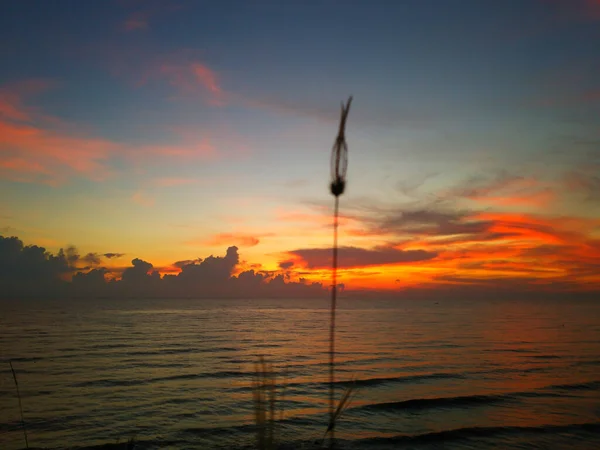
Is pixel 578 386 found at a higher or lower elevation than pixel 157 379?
higher

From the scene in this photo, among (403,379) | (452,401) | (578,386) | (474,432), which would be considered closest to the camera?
(474,432)

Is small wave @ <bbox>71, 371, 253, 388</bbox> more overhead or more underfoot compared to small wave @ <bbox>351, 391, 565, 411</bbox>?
more underfoot

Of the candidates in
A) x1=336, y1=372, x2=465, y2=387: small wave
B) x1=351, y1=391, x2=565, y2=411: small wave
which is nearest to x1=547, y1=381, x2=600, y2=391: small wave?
x1=351, y1=391, x2=565, y2=411: small wave

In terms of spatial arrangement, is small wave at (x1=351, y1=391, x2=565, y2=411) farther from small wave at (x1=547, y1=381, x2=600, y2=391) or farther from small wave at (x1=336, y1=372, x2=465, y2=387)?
small wave at (x1=336, y1=372, x2=465, y2=387)

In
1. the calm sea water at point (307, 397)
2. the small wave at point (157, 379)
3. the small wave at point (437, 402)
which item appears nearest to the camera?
the calm sea water at point (307, 397)

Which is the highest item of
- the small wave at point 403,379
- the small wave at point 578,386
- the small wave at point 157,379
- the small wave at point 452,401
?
the small wave at point 578,386

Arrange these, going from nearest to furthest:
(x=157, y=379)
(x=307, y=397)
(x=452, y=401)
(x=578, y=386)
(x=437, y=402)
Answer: (x=437, y=402) < (x=452, y=401) < (x=307, y=397) < (x=578, y=386) < (x=157, y=379)

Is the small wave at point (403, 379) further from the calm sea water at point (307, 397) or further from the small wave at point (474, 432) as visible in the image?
the small wave at point (474, 432)

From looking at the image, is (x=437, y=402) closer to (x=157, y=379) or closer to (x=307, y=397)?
(x=307, y=397)

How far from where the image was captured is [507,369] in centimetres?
3244

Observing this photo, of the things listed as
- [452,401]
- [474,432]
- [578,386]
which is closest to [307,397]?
[452,401]

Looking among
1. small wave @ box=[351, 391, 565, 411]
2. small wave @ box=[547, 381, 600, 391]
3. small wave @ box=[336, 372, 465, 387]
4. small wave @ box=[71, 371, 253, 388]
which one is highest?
small wave @ box=[547, 381, 600, 391]

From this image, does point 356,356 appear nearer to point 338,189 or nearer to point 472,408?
point 472,408

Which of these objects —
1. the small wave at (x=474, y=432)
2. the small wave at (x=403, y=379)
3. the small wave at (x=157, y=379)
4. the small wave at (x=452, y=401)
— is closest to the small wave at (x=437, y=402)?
the small wave at (x=452, y=401)
